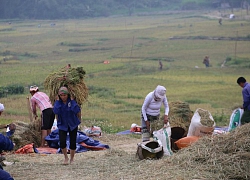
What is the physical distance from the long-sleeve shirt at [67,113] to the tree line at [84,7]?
7947 centimetres

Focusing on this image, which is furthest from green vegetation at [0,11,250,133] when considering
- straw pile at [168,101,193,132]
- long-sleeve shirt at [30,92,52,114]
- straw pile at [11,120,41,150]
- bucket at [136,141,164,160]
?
bucket at [136,141,164,160]

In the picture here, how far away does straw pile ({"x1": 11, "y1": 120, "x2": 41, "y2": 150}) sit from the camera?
1251 centimetres

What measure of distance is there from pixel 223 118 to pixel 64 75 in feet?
25.9

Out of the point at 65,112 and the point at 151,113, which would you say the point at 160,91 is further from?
the point at 65,112

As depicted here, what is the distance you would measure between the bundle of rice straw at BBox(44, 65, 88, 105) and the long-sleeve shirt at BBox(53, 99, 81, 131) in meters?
0.97

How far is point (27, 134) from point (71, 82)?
93.4 inches

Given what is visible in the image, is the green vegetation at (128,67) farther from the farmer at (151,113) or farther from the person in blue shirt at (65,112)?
the person in blue shirt at (65,112)

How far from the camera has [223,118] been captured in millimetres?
17844

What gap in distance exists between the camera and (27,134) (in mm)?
12805

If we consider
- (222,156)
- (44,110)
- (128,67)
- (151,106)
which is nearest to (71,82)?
(151,106)

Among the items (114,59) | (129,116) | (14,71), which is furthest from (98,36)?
(129,116)

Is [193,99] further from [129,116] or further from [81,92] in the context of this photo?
[81,92]

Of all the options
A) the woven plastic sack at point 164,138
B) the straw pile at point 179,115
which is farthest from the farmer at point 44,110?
the woven plastic sack at point 164,138

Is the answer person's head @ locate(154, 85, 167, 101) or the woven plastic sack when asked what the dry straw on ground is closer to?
the woven plastic sack
